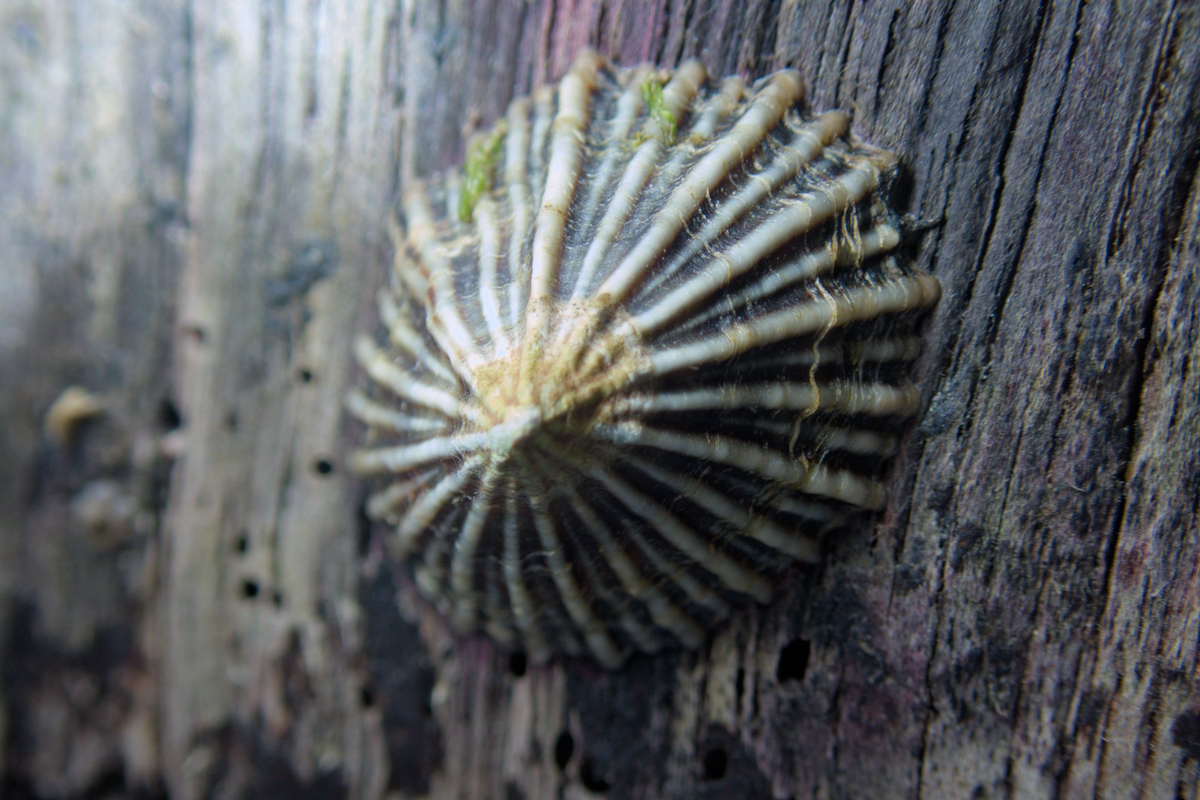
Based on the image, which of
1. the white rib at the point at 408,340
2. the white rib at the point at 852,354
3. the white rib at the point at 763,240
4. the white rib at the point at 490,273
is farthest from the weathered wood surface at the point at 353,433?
the white rib at the point at 490,273

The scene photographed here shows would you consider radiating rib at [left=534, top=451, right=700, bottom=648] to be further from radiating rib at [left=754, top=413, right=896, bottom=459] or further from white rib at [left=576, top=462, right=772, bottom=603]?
radiating rib at [left=754, top=413, right=896, bottom=459]

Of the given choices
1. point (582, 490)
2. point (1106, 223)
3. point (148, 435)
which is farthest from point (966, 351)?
point (148, 435)

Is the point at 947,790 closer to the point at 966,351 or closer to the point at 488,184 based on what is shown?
the point at 966,351

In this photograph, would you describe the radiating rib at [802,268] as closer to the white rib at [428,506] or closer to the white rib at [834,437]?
the white rib at [834,437]

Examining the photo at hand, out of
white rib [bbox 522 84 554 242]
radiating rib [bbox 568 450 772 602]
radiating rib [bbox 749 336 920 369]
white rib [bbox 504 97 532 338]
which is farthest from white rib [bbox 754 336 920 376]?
white rib [bbox 522 84 554 242]

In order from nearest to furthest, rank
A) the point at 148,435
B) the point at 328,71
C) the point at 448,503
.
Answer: the point at 448,503 → the point at 328,71 → the point at 148,435

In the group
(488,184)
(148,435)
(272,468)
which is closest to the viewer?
(488,184)
